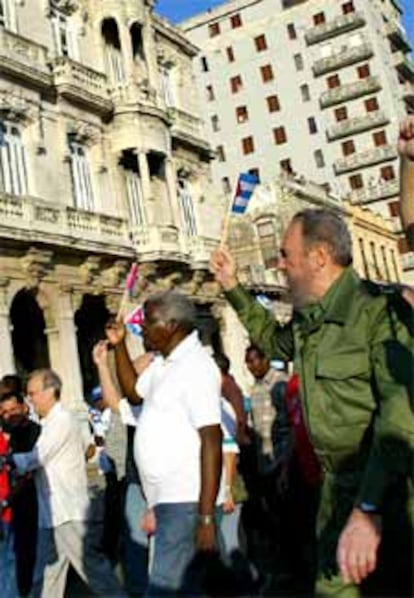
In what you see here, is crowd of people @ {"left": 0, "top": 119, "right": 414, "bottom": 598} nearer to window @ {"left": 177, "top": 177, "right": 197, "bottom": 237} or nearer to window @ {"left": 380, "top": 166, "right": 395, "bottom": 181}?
window @ {"left": 177, "top": 177, "right": 197, "bottom": 237}

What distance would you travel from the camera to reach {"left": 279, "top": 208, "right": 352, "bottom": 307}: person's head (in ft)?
12.2

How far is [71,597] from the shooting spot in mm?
7453

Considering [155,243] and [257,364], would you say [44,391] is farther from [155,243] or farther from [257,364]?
[155,243]

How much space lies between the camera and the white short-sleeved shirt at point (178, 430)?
4.39 meters

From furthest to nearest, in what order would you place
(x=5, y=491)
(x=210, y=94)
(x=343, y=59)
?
(x=210, y=94) → (x=343, y=59) → (x=5, y=491)

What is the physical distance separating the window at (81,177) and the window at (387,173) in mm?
32112

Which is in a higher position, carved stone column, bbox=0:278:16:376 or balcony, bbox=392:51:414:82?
balcony, bbox=392:51:414:82

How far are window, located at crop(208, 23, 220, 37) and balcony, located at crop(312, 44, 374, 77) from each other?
795 cm

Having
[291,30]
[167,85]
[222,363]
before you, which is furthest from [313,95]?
[222,363]

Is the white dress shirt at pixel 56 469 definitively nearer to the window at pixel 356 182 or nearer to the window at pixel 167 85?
the window at pixel 167 85

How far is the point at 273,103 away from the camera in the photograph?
181 ft

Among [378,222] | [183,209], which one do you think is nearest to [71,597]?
[183,209]

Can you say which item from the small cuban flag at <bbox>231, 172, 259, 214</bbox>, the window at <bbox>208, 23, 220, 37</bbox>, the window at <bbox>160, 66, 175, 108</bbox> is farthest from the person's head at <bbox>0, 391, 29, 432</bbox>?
the window at <bbox>208, 23, 220, 37</bbox>

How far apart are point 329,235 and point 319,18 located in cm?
5491
